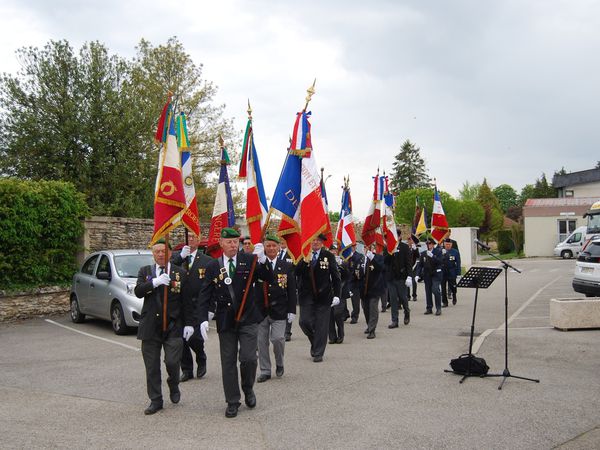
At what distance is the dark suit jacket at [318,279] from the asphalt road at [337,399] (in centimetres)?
102

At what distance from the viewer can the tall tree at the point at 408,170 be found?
87625mm

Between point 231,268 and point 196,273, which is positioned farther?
point 196,273

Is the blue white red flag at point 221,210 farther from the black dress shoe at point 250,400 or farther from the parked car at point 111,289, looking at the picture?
the parked car at point 111,289

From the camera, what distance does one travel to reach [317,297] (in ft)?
31.3

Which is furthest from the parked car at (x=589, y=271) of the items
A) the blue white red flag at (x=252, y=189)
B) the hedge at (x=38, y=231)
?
the hedge at (x=38, y=231)

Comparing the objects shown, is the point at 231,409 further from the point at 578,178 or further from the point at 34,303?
the point at 578,178

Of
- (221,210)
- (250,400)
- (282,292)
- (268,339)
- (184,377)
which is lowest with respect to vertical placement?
(184,377)

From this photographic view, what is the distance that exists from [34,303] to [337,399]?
36.6ft

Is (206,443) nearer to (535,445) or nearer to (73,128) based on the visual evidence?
(535,445)

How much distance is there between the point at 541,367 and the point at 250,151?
533cm

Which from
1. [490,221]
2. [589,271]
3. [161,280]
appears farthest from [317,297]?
[490,221]

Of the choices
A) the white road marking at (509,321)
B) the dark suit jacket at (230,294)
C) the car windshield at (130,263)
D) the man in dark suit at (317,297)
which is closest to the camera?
the dark suit jacket at (230,294)

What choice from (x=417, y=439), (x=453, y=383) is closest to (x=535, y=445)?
(x=417, y=439)

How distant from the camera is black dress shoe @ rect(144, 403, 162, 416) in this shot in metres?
6.52
